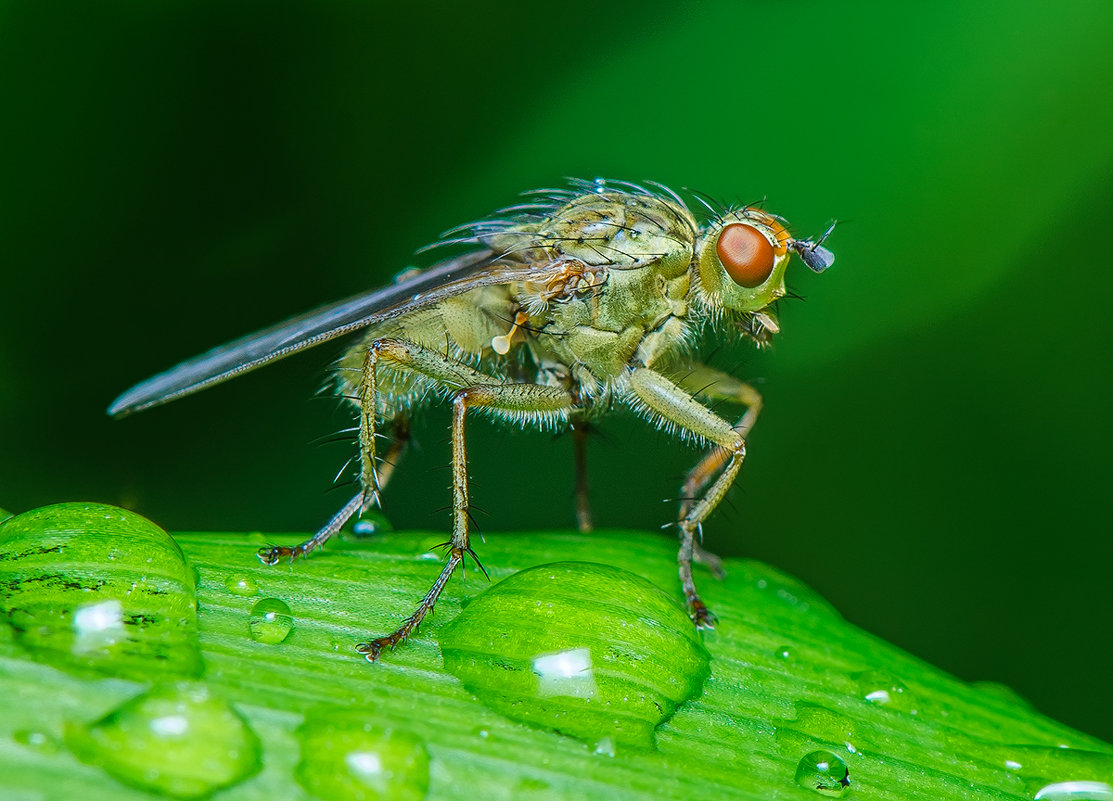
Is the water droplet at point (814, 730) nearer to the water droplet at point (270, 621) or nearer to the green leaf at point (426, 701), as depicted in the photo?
the green leaf at point (426, 701)

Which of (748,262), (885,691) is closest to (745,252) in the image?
(748,262)

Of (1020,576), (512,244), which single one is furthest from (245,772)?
(1020,576)

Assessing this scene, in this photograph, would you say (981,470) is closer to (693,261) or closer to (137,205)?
(693,261)

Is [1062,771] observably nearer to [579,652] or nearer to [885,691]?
[885,691]

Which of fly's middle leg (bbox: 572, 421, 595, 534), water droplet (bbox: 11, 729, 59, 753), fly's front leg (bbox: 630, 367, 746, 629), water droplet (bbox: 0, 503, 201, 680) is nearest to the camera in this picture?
water droplet (bbox: 11, 729, 59, 753)

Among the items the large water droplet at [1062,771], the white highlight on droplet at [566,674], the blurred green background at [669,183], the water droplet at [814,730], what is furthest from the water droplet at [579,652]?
the blurred green background at [669,183]

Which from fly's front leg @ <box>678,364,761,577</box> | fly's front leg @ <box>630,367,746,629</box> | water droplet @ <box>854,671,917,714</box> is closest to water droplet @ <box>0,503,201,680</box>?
water droplet @ <box>854,671,917,714</box>

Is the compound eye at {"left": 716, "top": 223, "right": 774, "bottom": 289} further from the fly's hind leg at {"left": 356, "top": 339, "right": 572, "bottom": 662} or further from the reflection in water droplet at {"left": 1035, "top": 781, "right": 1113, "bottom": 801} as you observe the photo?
the reflection in water droplet at {"left": 1035, "top": 781, "right": 1113, "bottom": 801}
